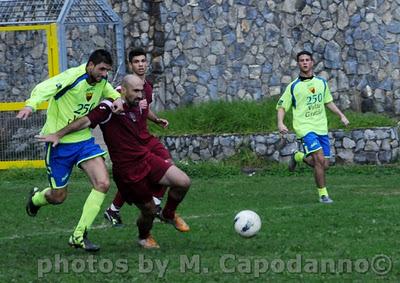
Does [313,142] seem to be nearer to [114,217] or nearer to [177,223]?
[114,217]

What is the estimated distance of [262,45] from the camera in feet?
72.6

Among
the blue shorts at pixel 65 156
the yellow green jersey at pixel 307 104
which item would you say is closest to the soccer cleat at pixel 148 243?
the blue shorts at pixel 65 156

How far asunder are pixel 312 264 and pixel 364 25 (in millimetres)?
12652

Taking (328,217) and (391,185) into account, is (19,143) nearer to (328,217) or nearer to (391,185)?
(391,185)

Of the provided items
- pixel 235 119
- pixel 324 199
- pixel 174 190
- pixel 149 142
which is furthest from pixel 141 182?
pixel 235 119

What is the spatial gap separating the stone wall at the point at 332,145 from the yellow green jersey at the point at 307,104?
4441 millimetres

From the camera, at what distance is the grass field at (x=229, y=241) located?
929cm

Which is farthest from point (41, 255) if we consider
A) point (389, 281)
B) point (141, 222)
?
point (389, 281)

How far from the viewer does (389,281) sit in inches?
343

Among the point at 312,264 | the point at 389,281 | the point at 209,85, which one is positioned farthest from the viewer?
the point at 209,85

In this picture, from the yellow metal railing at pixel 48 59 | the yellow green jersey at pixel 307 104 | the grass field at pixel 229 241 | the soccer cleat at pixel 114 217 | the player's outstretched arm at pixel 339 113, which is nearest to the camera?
the grass field at pixel 229 241

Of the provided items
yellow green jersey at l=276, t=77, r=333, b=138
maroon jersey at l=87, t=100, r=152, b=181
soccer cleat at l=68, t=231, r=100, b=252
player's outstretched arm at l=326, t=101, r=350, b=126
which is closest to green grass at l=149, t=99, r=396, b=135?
player's outstretched arm at l=326, t=101, r=350, b=126

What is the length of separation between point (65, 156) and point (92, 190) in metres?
0.46

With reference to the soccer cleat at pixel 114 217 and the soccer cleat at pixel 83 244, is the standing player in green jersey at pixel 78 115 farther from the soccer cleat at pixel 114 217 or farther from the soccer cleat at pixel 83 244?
the soccer cleat at pixel 114 217
